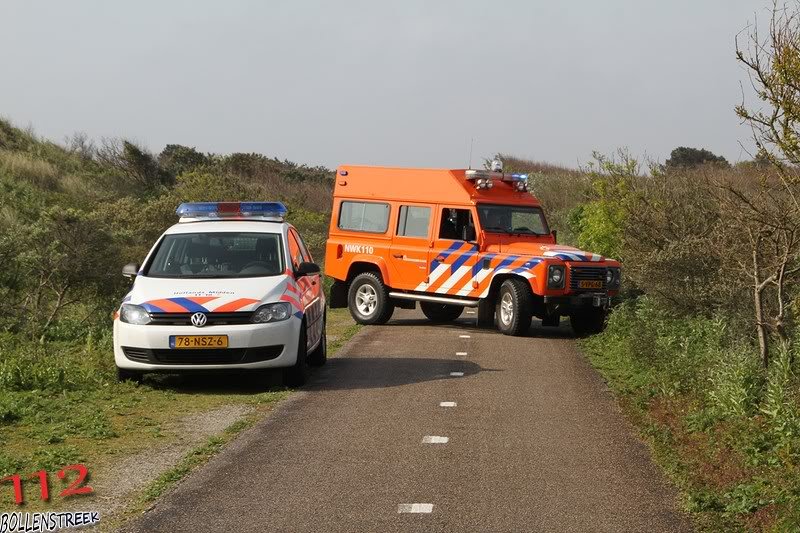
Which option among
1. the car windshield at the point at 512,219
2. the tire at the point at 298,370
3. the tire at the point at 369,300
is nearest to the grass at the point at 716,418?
the tire at the point at 298,370

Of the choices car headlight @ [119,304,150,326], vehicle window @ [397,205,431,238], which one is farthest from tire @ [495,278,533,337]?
car headlight @ [119,304,150,326]

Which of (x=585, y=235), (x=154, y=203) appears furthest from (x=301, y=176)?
(x=585, y=235)

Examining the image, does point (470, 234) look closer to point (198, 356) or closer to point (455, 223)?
point (455, 223)

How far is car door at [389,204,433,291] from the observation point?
741 inches

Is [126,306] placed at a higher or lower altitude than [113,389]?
higher

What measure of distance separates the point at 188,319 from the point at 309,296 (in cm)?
Answer: 188

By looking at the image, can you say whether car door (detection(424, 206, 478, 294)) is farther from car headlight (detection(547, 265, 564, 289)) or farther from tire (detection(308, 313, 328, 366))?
tire (detection(308, 313, 328, 366))

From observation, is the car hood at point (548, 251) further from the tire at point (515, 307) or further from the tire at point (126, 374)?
the tire at point (126, 374)

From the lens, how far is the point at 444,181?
738 inches

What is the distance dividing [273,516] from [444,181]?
12.5 m

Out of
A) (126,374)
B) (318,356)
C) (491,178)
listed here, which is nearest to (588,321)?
(491,178)

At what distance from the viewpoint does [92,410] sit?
33.2ft

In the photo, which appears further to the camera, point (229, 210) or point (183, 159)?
point (183, 159)

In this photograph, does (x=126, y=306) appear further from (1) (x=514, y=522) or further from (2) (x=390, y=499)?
(1) (x=514, y=522)
